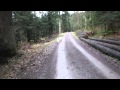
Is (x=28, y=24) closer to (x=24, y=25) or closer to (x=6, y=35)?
(x=24, y=25)

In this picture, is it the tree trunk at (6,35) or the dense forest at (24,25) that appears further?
the dense forest at (24,25)

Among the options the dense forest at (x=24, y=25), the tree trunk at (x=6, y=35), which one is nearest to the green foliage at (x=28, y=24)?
the dense forest at (x=24, y=25)

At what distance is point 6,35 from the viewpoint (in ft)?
42.7

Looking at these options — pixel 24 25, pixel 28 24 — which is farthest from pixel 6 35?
pixel 28 24

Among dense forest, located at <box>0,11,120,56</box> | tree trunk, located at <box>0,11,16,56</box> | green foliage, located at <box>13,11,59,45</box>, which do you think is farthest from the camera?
green foliage, located at <box>13,11,59,45</box>

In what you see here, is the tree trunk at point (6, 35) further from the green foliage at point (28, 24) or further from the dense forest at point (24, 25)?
the green foliage at point (28, 24)

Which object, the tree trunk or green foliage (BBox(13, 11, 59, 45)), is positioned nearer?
the tree trunk

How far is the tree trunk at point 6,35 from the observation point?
12594 millimetres

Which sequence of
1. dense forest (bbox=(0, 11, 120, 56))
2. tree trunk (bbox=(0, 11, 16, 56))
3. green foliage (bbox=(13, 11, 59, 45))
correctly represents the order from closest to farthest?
tree trunk (bbox=(0, 11, 16, 56))
dense forest (bbox=(0, 11, 120, 56))
green foliage (bbox=(13, 11, 59, 45))

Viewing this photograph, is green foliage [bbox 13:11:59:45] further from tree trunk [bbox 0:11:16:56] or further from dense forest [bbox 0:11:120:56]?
tree trunk [bbox 0:11:16:56]

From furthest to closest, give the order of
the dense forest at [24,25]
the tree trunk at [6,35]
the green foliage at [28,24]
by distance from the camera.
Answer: the green foliage at [28,24] < the dense forest at [24,25] < the tree trunk at [6,35]

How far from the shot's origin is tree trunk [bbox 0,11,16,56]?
12.6 m

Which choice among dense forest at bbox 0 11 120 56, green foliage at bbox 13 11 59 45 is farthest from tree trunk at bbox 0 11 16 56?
green foliage at bbox 13 11 59 45

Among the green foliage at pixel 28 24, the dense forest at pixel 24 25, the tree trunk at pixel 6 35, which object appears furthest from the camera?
the green foliage at pixel 28 24
